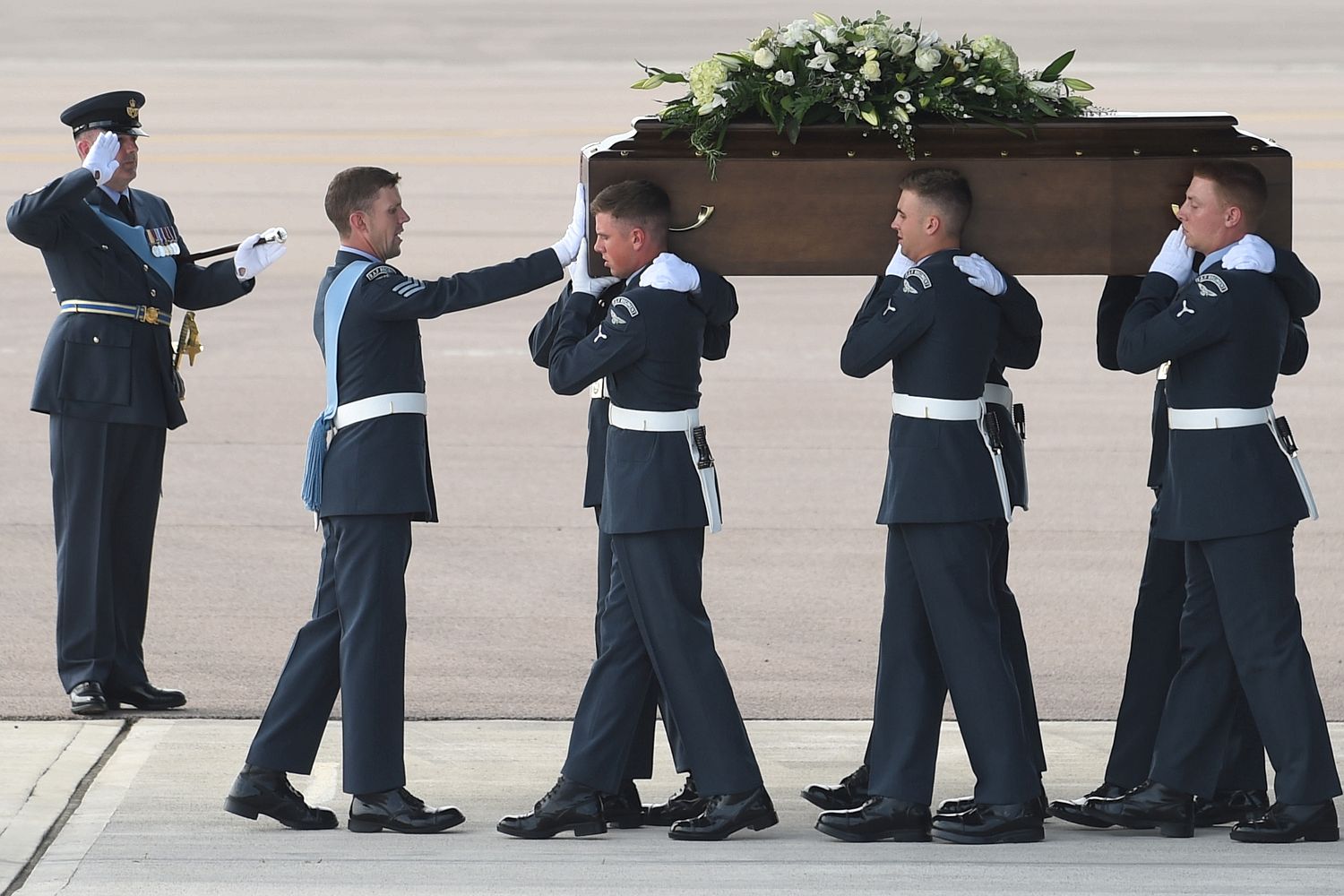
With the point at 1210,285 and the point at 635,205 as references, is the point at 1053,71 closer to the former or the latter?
the point at 1210,285

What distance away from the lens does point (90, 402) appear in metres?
5.84

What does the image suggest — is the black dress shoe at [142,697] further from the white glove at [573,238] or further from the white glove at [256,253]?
the white glove at [573,238]

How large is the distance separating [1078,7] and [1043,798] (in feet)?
94.3

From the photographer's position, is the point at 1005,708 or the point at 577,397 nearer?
the point at 1005,708

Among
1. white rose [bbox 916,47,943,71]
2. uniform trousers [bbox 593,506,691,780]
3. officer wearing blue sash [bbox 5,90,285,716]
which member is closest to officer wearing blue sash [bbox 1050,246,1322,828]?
white rose [bbox 916,47,943,71]

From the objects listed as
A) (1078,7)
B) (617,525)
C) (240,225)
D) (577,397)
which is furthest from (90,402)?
(1078,7)

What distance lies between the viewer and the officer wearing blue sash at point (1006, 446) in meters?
4.71

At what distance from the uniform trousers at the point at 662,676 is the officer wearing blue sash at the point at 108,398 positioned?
63.1 inches

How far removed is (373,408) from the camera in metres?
4.79

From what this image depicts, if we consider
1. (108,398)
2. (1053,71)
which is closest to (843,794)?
(1053,71)

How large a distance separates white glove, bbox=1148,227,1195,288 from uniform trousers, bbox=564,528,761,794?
116 cm

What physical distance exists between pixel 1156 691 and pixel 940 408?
84cm

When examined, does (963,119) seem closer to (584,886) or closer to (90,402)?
(584,886)

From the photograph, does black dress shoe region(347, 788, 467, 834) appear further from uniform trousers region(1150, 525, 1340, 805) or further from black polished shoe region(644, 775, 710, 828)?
uniform trousers region(1150, 525, 1340, 805)
